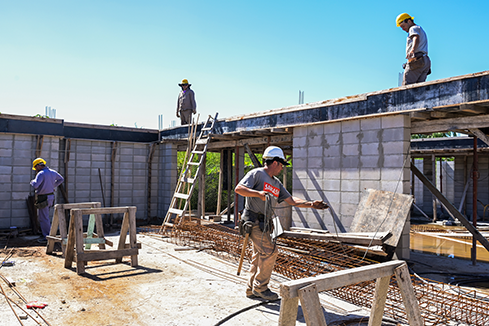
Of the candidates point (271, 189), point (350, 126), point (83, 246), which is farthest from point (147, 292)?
point (350, 126)

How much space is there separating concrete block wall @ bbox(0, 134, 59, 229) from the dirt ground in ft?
8.98

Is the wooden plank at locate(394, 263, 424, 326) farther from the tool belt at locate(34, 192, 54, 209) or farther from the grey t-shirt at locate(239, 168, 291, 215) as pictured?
the tool belt at locate(34, 192, 54, 209)

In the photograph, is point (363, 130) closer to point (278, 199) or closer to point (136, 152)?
point (278, 199)

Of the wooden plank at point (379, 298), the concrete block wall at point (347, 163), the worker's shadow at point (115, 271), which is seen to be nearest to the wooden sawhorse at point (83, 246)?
the worker's shadow at point (115, 271)

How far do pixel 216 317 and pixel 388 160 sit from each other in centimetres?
409

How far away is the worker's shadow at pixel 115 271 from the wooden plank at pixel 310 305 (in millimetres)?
4059

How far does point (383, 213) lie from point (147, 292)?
12.5ft

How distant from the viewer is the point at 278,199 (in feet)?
16.3

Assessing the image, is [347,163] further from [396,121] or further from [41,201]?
[41,201]

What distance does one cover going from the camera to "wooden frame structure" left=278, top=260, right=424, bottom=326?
234 centimetres

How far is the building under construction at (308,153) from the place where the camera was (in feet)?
20.8

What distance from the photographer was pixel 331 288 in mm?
2496

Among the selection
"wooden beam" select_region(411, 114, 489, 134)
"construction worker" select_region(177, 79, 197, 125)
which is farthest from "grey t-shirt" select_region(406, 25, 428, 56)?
Answer: "construction worker" select_region(177, 79, 197, 125)

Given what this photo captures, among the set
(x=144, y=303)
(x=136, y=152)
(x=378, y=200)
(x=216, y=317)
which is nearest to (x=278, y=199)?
(x=216, y=317)
